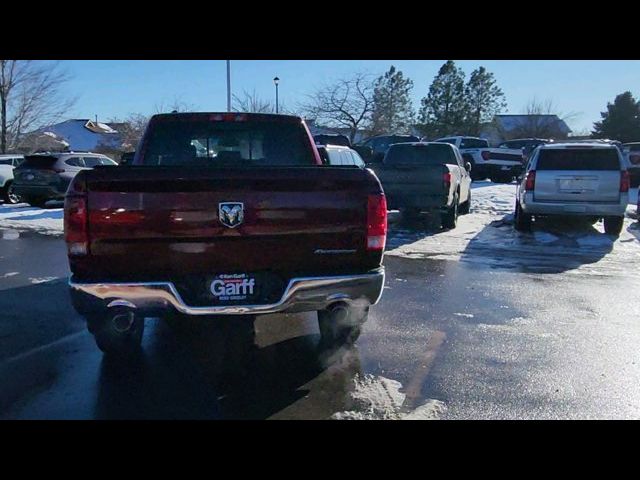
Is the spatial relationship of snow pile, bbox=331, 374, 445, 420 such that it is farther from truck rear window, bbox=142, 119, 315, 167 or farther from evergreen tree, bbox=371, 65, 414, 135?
evergreen tree, bbox=371, 65, 414, 135

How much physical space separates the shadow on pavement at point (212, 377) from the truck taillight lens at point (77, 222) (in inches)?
41.5

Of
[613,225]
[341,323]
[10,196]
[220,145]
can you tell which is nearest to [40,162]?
[10,196]

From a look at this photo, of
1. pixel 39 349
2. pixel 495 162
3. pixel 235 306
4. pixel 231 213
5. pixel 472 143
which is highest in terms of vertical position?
pixel 472 143

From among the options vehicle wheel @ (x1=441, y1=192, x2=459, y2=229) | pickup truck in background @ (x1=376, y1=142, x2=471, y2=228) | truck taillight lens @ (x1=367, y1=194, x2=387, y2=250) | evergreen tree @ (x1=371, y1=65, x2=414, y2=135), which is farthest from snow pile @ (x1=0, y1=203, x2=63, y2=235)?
evergreen tree @ (x1=371, y1=65, x2=414, y2=135)

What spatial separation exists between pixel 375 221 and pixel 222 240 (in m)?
1.06

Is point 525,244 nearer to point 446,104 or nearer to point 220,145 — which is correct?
point 220,145

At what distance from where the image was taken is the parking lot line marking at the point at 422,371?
390cm

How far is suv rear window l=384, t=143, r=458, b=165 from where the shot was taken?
1348cm

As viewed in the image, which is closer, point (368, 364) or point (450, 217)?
point (368, 364)

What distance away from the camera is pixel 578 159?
11367 millimetres
